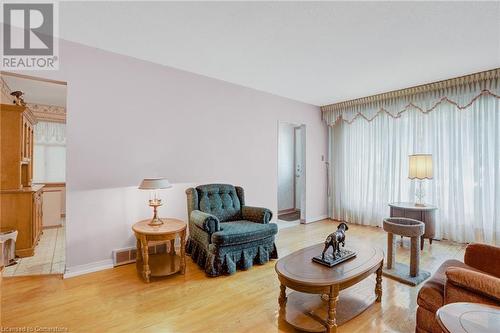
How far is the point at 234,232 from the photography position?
2895 mm

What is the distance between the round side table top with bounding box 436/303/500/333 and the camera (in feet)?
3.57

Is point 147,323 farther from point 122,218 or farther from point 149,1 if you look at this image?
point 149,1

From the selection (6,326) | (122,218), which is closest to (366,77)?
(122,218)

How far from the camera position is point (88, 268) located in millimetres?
2895

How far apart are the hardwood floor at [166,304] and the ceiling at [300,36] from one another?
2.17m

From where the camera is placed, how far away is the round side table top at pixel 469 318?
42.9 inches

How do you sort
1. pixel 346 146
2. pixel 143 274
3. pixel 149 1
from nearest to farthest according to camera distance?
1. pixel 149 1
2. pixel 143 274
3. pixel 346 146

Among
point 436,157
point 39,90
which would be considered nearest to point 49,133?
point 39,90

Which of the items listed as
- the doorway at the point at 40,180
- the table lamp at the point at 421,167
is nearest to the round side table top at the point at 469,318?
the table lamp at the point at 421,167

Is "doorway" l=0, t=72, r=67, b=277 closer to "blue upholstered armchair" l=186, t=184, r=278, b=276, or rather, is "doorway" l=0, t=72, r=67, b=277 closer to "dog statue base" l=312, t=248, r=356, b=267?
"blue upholstered armchair" l=186, t=184, r=278, b=276

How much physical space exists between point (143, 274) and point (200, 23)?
2.57 metres

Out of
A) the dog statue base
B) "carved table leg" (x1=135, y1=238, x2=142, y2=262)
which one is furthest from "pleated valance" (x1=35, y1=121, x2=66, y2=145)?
the dog statue base

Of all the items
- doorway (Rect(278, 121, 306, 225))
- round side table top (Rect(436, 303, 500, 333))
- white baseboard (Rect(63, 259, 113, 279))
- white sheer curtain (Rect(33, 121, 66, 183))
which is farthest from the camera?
doorway (Rect(278, 121, 306, 225))

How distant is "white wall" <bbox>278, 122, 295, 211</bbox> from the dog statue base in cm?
405
